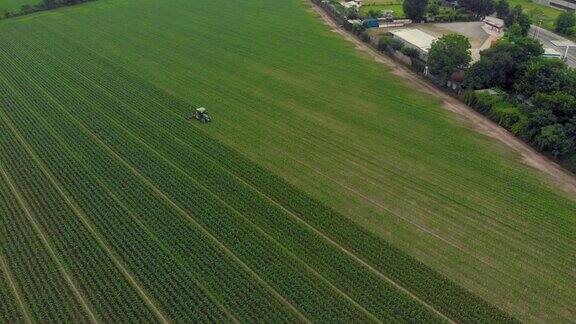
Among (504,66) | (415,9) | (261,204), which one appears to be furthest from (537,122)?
(415,9)

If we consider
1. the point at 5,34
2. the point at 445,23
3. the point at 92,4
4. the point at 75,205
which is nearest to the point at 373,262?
the point at 75,205

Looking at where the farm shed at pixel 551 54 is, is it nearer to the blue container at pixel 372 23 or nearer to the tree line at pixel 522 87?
the tree line at pixel 522 87

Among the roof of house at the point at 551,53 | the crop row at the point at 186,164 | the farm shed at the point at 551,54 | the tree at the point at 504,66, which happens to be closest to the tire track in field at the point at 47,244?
the crop row at the point at 186,164

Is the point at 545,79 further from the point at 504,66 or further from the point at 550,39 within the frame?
the point at 550,39

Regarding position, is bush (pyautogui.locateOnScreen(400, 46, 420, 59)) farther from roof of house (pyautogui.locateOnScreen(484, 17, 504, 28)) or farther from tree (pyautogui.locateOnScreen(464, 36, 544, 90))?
roof of house (pyautogui.locateOnScreen(484, 17, 504, 28))

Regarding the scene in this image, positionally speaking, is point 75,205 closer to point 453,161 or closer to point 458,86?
point 453,161

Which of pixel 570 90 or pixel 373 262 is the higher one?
pixel 570 90
